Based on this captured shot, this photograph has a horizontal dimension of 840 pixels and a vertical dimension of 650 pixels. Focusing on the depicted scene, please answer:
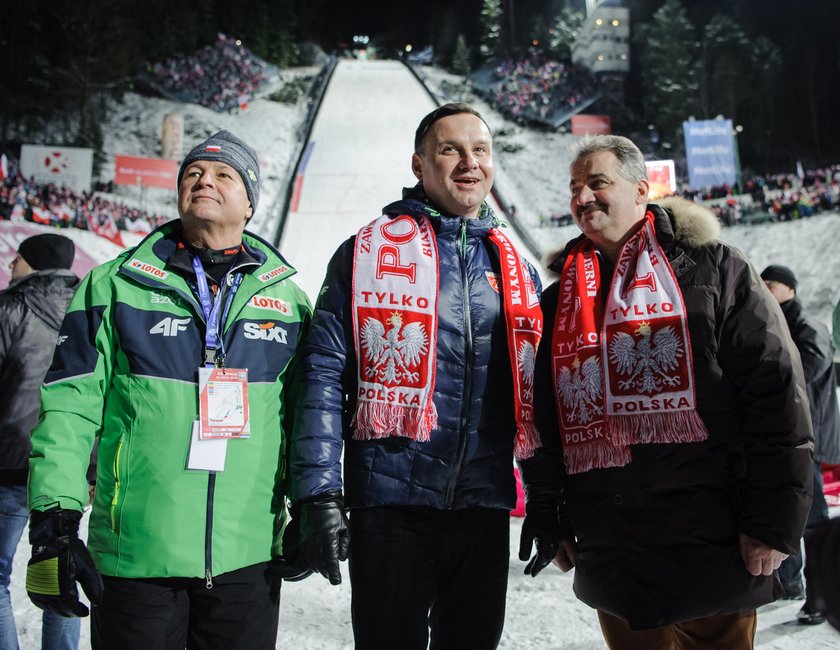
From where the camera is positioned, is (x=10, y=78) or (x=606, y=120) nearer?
(x=10, y=78)

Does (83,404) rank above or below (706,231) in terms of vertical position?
below

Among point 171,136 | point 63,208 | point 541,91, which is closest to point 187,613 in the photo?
point 63,208

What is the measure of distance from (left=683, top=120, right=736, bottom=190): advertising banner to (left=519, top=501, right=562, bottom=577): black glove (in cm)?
1518

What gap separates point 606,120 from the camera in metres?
20.1

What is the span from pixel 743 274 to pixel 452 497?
98cm

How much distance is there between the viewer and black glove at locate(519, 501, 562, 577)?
184 centimetres

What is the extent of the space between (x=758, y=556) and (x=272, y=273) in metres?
1.47

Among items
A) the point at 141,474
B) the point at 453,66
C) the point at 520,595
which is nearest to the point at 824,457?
the point at 520,595

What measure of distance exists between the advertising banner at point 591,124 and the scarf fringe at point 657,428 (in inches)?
771

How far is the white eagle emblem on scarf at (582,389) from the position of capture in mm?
1792

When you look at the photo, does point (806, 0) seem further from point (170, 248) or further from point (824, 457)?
point (170, 248)

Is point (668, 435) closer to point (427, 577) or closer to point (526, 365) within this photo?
point (526, 365)

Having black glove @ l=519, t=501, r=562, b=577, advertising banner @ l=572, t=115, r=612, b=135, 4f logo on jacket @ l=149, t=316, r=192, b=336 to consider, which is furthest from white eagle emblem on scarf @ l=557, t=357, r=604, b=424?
advertising banner @ l=572, t=115, r=612, b=135

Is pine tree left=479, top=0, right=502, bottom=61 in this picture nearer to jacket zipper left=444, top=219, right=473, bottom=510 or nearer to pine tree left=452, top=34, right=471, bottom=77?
pine tree left=452, top=34, right=471, bottom=77
